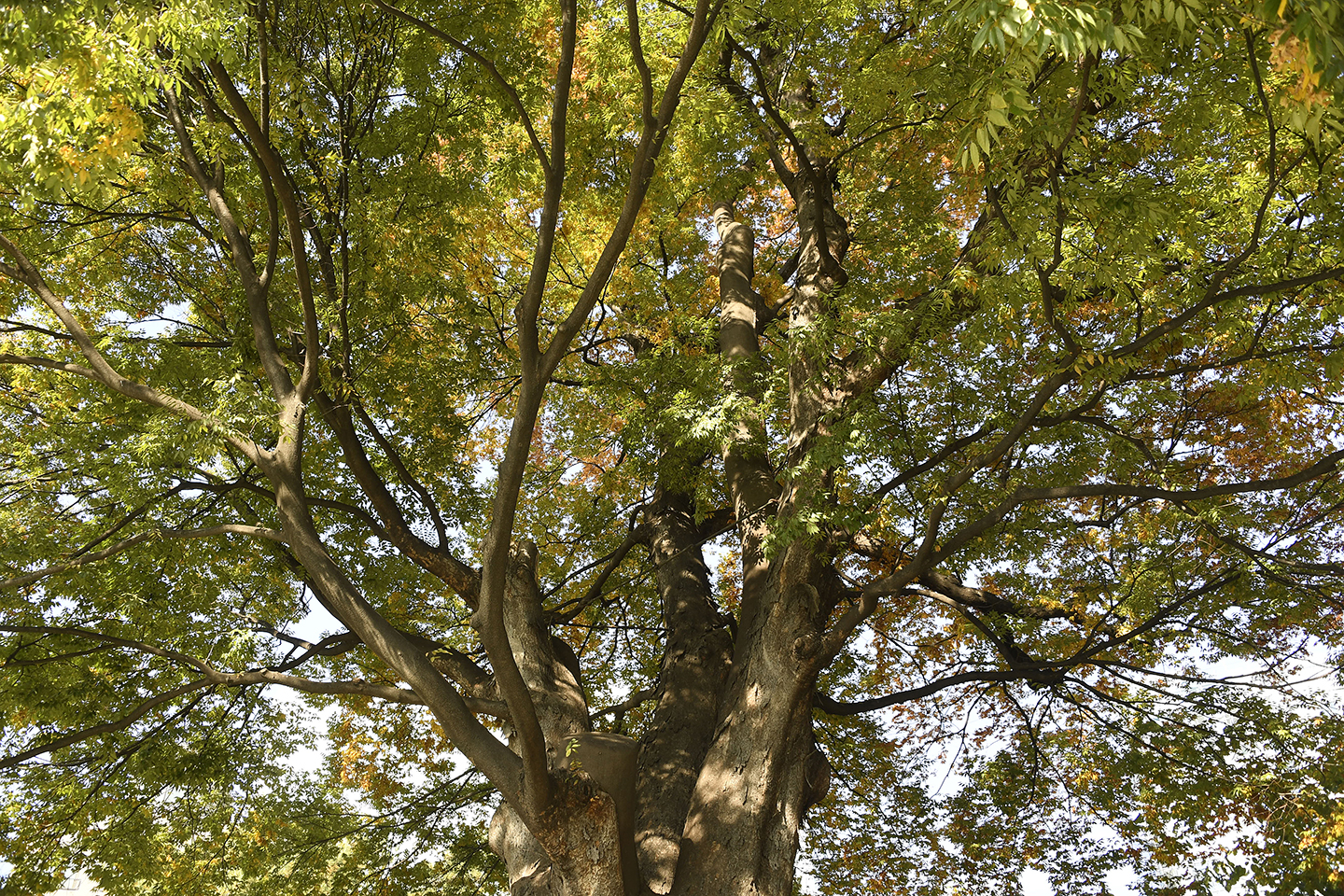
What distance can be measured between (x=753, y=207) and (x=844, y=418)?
300 inches

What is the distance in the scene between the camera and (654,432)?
7609 mm

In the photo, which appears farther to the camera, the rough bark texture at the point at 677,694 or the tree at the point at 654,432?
the rough bark texture at the point at 677,694

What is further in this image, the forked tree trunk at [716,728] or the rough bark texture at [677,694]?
the rough bark texture at [677,694]

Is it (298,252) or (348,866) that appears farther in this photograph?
(348,866)

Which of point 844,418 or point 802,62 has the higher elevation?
point 802,62

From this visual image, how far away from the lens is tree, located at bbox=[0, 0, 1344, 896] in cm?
513

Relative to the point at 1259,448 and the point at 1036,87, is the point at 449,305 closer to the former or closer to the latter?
the point at 1036,87

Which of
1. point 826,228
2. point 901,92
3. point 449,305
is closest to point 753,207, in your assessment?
point 826,228

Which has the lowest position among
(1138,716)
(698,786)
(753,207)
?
(698,786)

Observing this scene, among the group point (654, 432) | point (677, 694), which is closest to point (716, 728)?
point (677, 694)

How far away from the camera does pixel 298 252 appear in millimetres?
5520

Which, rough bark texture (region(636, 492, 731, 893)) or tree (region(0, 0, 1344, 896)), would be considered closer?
tree (region(0, 0, 1344, 896))

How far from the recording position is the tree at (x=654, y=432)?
513 centimetres

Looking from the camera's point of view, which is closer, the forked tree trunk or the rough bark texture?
the forked tree trunk
